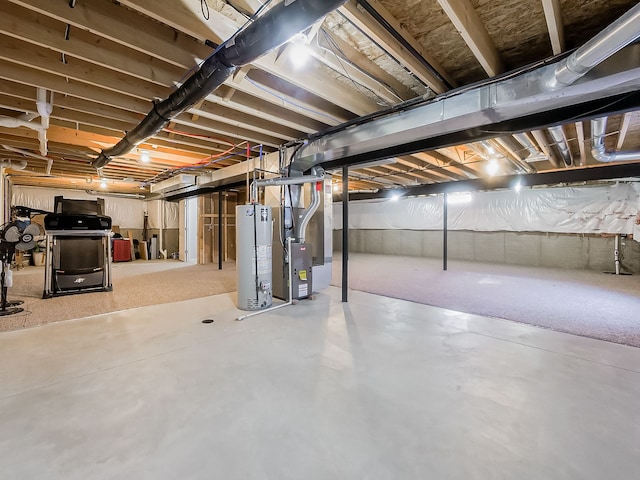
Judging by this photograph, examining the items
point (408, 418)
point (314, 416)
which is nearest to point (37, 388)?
point (314, 416)

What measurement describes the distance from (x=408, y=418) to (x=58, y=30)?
10.7 feet

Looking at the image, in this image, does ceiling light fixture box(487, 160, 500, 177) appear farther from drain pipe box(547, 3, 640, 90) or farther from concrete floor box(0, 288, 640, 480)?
drain pipe box(547, 3, 640, 90)

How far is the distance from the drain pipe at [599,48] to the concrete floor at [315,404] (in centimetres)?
189

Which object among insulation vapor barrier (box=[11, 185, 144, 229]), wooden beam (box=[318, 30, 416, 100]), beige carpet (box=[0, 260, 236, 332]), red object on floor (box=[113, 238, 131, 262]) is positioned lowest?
beige carpet (box=[0, 260, 236, 332])

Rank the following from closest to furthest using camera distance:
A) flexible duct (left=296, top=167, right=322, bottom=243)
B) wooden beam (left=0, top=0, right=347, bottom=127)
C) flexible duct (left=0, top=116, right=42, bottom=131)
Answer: wooden beam (left=0, top=0, right=347, bottom=127), flexible duct (left=0, top=116, right=42, bottom=131), flexible duct (left=296, top=167, right=322, bottom=243)

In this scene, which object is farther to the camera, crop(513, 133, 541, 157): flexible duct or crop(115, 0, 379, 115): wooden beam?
crop(513, 133, 541, 157): flexible duct

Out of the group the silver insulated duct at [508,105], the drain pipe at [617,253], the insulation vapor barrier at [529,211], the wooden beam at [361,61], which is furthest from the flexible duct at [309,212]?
the drain pipe at [617,253]

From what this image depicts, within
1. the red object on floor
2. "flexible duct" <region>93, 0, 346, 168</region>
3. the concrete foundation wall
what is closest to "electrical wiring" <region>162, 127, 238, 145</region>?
"flexible duct" <region>93, 0, 346, 168</region>

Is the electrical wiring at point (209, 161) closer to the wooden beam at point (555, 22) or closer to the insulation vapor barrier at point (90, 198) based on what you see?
the wooden beam at point (555, 22)

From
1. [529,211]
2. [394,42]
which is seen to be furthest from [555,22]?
[529,211]

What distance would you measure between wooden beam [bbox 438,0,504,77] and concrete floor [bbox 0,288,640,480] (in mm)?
2173

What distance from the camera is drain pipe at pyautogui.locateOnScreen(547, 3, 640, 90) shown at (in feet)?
4.12

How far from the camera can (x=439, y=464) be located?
4.11 ft

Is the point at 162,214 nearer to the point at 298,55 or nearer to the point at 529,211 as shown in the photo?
the point at 298,55
